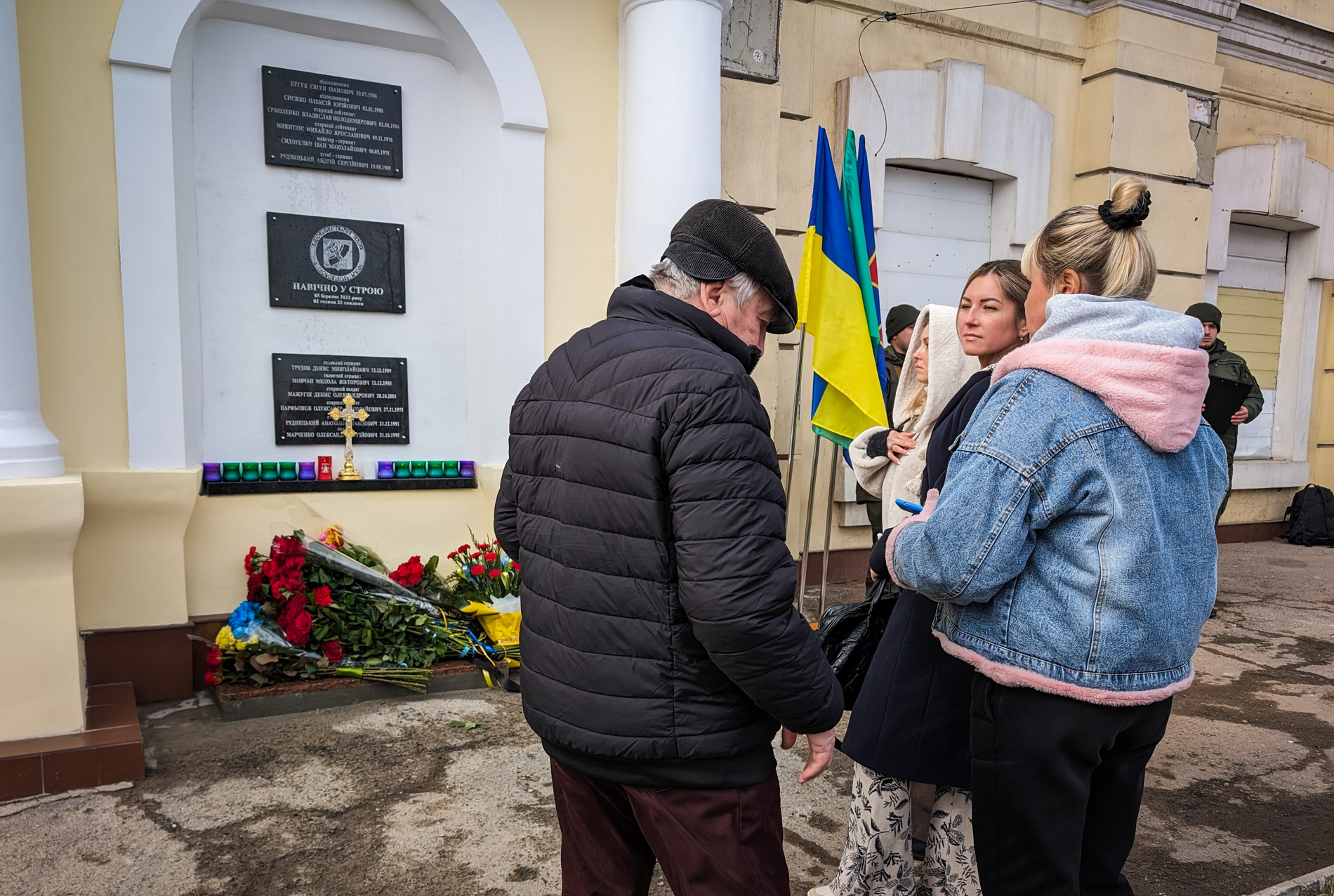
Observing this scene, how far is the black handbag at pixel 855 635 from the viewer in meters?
2.16

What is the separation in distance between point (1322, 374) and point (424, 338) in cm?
881

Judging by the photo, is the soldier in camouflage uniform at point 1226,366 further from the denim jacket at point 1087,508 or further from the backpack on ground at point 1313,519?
the denim jacket at point 1087,508

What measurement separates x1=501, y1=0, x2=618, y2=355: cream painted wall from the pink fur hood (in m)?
3.50

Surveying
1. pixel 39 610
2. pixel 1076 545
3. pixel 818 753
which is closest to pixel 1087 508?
pixel 1076 545

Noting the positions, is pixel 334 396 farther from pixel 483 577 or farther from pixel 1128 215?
pixel 1128 215

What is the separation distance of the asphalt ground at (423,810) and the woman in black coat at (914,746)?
1.59 ft

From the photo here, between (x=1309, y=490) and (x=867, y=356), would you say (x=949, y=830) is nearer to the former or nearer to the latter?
(x=867, y=356)

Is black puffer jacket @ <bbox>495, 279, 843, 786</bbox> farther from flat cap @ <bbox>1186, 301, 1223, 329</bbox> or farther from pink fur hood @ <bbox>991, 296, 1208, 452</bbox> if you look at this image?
flat cap @ <bbox>1186, 301, 1223, 329</bbox>

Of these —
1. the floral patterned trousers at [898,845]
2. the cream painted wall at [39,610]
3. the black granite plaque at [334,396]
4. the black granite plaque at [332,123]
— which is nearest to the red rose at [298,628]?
the cream painted wall at [39,610]

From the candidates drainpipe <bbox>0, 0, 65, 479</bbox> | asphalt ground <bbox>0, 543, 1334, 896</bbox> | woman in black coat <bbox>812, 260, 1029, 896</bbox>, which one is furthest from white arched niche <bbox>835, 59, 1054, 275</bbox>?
Answer: drainpipe <bbox>0, 0, 65, 479</bbox>

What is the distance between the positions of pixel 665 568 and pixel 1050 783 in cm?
79

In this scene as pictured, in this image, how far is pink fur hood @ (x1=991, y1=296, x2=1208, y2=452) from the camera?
1412 mm

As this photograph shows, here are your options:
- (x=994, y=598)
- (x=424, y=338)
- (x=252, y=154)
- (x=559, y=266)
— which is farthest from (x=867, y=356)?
(x=252, y=154)

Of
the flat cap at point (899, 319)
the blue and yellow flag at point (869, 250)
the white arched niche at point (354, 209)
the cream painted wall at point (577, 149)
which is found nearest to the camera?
the white arched niche at point (354, 209)
